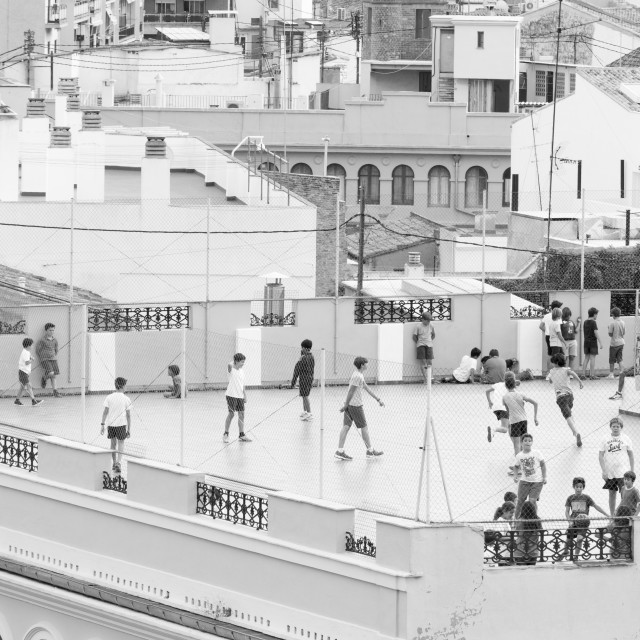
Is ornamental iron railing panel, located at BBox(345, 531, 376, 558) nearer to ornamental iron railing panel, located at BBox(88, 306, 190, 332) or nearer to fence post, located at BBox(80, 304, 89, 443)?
fence post, located at BBox(80, 304, 89, 443)

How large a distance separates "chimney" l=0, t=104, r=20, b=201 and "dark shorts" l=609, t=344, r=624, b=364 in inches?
456

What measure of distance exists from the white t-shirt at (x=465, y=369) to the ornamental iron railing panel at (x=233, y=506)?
7997 mm

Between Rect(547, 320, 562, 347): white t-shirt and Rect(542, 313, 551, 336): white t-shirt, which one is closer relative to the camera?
Rect(547, 320, 562, 347): white t-shirt

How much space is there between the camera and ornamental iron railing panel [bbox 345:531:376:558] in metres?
18.0

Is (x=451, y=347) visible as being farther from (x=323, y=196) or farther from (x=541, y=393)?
(x=323, y=196)

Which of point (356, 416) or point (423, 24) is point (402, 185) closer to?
point (423, 24)

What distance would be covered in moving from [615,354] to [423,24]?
60211mm

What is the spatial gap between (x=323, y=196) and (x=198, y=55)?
3045cm

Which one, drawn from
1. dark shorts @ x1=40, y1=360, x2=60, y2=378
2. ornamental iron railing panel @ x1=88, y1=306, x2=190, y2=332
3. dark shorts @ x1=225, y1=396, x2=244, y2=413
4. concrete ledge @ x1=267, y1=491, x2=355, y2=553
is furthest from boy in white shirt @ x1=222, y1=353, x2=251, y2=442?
ornamental iron railing panel @ x1=88, y1=306, x2=190, y2=332

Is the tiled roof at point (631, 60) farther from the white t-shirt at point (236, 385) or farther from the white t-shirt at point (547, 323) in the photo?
the white t-shirt at point (236, 385)

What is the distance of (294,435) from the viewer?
875 inches

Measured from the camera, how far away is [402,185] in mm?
69750

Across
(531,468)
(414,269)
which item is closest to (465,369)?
(531,468)

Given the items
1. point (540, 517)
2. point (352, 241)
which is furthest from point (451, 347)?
point (352, 241)
